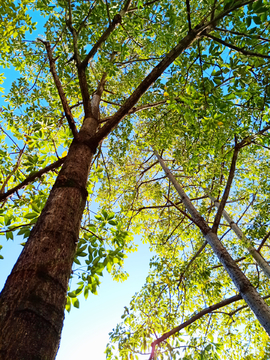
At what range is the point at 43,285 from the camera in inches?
39.6

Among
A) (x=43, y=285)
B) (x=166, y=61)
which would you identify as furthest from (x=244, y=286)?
(x=166, y=61)

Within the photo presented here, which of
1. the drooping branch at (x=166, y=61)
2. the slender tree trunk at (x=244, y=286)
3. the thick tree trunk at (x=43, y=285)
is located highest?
the drooping branch at (x=166, y=61)

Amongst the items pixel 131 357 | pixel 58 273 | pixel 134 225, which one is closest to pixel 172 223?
pixel 134 225

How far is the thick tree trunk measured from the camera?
779 millimetres

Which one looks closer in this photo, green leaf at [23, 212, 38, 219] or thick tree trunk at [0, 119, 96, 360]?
thick tree trunk at [0, 119, 96, 360]

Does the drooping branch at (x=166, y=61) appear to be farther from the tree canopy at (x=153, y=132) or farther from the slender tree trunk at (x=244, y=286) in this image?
the slender tree trunk at (x=244, y=286)

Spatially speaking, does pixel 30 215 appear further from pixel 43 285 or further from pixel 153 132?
pixel 153 132

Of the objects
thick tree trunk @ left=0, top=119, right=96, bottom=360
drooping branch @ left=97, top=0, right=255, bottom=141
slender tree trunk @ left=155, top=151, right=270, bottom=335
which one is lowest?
thick tree trunk @ left=0, top=119, right=96, bottom=360

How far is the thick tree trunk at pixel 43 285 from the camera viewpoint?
2.56ft

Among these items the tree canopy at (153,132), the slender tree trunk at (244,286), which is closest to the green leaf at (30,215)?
the tree canopy at (153,132)

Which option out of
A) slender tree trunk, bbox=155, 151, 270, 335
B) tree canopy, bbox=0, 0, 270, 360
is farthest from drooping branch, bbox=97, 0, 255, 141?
slender tree trunk, bbox=155, 151, 270, 335

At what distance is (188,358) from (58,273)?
3.38 meters

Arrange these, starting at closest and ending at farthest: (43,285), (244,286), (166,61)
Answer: (43,285) < (166,61) < (244,286)

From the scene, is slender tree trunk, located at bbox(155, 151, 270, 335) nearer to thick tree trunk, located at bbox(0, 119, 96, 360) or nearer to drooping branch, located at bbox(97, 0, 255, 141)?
thick tree trunk, located at bbox(0, 119, 96, 360)
